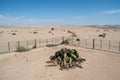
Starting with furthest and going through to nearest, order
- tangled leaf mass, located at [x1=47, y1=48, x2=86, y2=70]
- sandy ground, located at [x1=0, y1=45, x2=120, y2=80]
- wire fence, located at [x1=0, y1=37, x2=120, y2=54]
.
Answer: wire fence, located at [x1=0, y1=37, x2=120, y2=54] < tangled leaf mass, located at [x1=47, y1=48, x2=86, y2=70] < sandy ground, located at [x1=0, y1=45, x2=120, y2=80]

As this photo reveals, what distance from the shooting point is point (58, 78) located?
11.7 metres

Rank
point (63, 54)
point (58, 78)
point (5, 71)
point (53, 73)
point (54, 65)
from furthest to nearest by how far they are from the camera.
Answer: point (63, 54) < point (54, 65) < point (5, 71) < point (53, 73) < point (58, 78)

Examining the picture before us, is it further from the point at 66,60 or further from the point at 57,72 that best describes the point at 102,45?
the point at 57,72

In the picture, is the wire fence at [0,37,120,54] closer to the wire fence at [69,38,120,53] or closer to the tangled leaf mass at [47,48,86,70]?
the wire fence at [69,38,120,53]

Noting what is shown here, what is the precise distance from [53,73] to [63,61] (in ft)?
8.11

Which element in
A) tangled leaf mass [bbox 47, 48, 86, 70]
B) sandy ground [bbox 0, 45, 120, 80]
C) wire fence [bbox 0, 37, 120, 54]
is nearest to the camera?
sandy ground [bbox 0, 45, 120, 80]

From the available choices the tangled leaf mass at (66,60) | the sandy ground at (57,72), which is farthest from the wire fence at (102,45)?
the tangled leaf mass at (66,60)

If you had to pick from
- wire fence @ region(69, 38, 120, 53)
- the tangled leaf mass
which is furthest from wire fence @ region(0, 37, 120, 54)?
the tangled leaf mass

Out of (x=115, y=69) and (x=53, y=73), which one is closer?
(x=53, y=73)

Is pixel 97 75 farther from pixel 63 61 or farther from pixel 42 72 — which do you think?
pixel 42 72

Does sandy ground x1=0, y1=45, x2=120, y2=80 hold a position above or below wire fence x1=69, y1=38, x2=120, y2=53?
below

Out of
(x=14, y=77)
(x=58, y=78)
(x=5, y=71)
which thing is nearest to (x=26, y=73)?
(x=14, y=77)

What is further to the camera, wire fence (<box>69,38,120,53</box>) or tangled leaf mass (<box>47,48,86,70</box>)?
wire fence (<box>69,38,120,53</box>)

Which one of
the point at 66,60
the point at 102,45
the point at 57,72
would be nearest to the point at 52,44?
the point at 102,45
